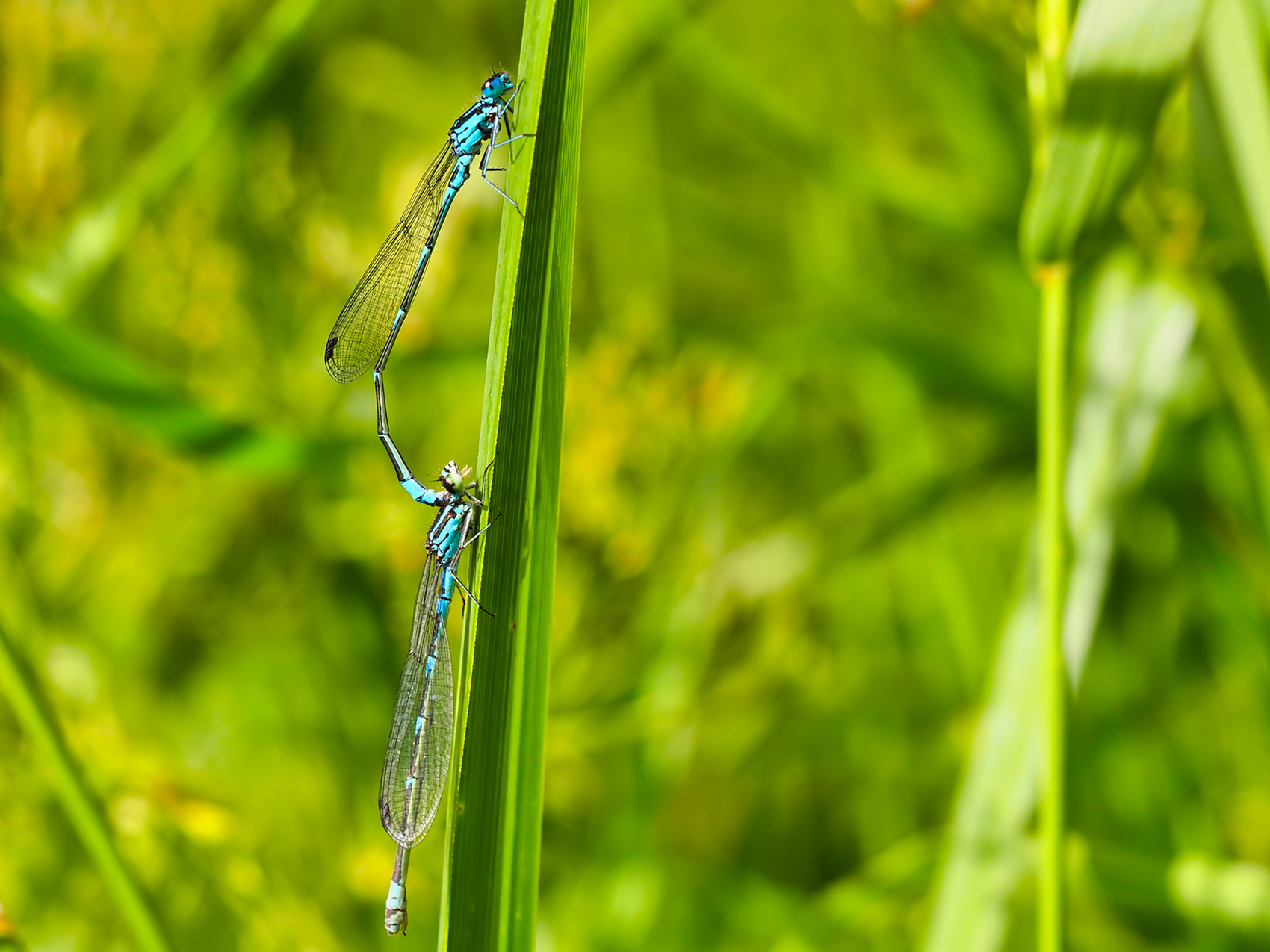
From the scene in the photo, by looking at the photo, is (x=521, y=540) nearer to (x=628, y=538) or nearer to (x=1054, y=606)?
(x=1054, y=606)

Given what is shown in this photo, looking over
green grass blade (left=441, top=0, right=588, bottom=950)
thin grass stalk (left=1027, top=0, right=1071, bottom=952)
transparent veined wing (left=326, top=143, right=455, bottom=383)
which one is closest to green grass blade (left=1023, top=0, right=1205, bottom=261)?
thin grass stalk (left=1027, top=0, right=1071, bottom=952)

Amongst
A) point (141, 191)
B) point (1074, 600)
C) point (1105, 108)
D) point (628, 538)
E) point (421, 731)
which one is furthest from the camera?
point (628, 538)

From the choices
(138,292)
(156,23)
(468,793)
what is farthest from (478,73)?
(468,793)

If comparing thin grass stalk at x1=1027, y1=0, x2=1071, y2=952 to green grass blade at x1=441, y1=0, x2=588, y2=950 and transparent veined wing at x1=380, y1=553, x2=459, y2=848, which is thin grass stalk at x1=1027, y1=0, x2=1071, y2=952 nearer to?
green grass blade at x1=441, y1=0, x2=588, y2=950

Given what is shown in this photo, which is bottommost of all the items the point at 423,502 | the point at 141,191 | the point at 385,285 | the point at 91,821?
the point at 91,821

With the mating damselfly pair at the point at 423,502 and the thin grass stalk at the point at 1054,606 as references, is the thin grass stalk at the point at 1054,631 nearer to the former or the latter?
the thin grass stalk at the point at 1054,606

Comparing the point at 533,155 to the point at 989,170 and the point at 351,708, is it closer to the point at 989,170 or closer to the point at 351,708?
the point at 351,708

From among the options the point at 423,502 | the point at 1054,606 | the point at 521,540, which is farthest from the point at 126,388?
the point at 1054,606

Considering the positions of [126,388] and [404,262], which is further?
[404,262]
